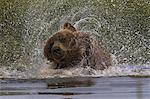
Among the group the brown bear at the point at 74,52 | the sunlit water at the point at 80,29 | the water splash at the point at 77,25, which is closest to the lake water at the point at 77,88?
the sunlit water at the point at 80,29

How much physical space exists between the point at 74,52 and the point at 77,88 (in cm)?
362

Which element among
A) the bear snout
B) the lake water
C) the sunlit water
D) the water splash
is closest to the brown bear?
the bear snout

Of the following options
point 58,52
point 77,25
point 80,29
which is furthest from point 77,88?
point 77,25

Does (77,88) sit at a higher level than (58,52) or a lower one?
lower

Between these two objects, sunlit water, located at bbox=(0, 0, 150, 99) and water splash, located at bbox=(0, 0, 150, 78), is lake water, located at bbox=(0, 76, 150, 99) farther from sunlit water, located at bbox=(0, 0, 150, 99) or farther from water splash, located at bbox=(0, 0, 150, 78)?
water splash, located at bbox=(0, 0, 150, 78)

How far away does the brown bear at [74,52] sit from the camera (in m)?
11.0

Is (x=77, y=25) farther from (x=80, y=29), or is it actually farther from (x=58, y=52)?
(x=58, y=52)

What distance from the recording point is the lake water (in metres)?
6.69

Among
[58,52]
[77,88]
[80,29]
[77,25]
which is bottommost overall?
[77,88]

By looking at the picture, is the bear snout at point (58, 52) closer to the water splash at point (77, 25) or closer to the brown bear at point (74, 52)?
the brown bear at point (74, 52)

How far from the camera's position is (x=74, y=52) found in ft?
36.6

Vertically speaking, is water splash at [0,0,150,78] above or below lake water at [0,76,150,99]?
above

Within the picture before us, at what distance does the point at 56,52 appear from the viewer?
434 inches

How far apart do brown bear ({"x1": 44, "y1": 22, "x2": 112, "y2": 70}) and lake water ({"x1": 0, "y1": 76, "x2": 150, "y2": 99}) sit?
1836 mm
